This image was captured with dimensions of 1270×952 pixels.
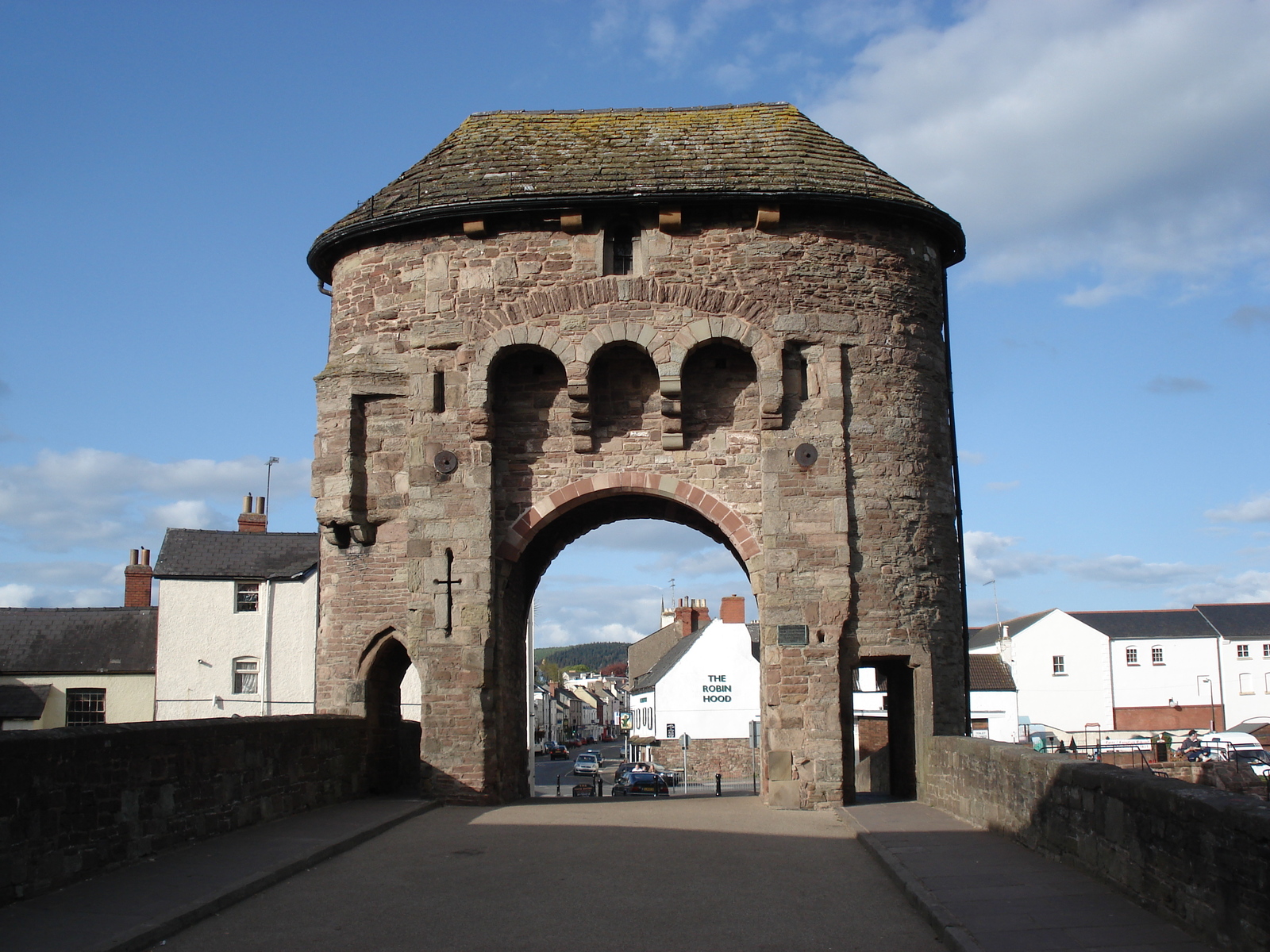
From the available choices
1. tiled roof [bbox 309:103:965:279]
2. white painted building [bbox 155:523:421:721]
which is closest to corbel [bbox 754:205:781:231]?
tiled roof [bbox 309:103:965:279]

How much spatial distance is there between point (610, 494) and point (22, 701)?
23.8 m

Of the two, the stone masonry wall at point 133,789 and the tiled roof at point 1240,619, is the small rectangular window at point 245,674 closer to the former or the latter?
the stone masonry wall at point 133,789

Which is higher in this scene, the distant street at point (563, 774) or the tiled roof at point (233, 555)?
the tiled roof at point (233, 555)

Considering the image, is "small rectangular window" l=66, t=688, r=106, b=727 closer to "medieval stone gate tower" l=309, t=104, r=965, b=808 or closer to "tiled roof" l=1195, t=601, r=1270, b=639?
"medieval stone gate tower" l=309, t=104, r=965, b=808

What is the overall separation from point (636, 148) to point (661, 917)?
11.0m

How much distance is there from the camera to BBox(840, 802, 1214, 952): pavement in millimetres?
6430

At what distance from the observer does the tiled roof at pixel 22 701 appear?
31.4 m

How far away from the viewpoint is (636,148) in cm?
1592

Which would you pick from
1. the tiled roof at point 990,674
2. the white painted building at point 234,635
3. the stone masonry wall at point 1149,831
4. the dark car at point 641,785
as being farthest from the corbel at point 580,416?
the tiled roof at point 990,674

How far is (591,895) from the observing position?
27.5 feet

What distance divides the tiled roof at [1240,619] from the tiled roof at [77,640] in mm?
47525

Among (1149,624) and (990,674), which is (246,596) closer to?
(990,674)

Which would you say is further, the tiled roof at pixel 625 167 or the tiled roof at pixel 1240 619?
the tiled roof at pixel 1240 619

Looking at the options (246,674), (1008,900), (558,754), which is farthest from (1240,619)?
(1008,900)
